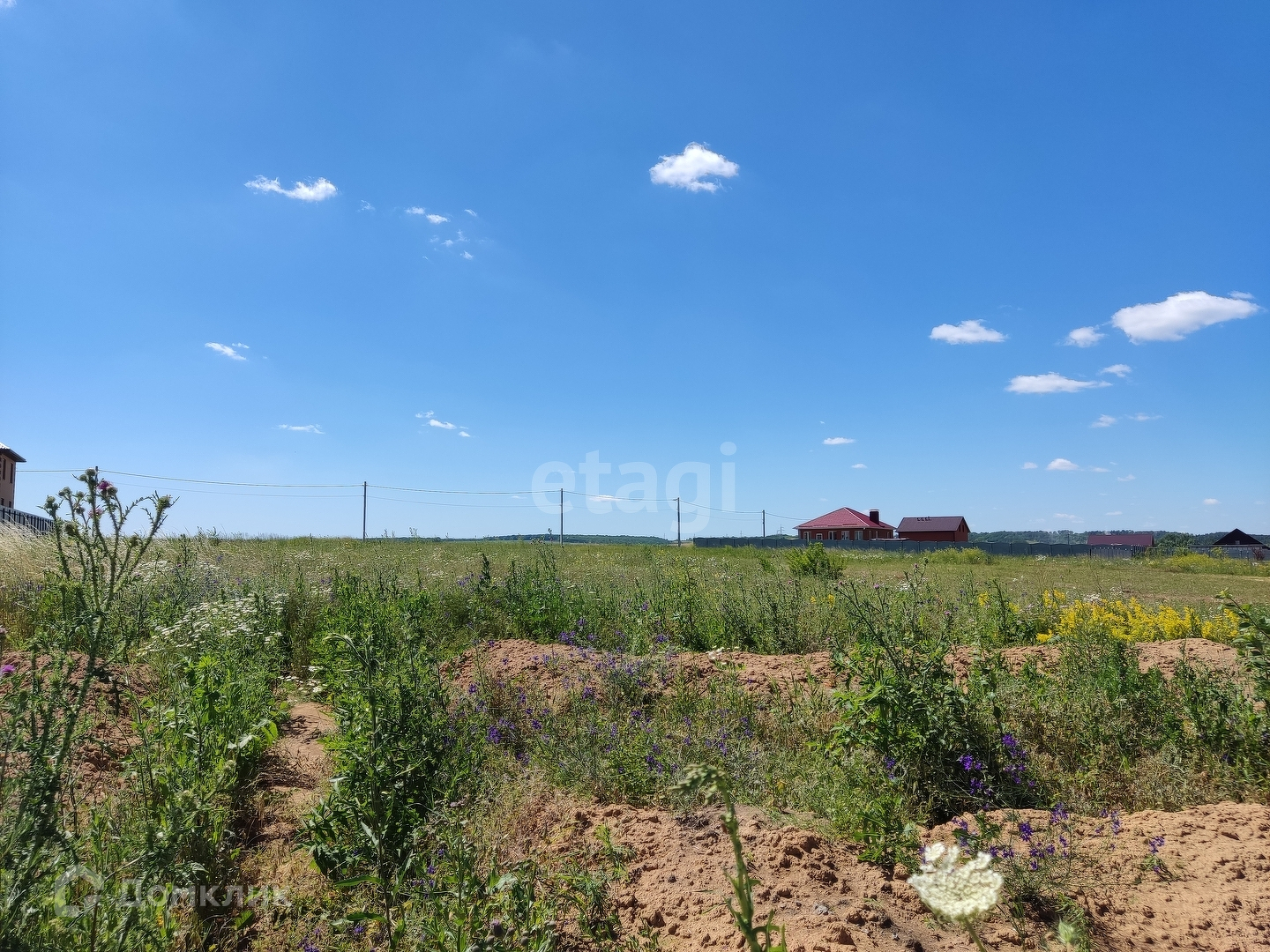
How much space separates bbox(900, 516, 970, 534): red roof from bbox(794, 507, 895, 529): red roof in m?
1.75

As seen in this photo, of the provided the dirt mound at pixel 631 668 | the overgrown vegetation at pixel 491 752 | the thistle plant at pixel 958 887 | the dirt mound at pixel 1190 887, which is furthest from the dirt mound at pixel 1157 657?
the thistle plant at pixel 958 887

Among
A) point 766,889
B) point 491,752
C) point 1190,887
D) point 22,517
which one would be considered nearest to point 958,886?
point 766,889

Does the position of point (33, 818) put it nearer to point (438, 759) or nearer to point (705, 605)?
point (438, 759)

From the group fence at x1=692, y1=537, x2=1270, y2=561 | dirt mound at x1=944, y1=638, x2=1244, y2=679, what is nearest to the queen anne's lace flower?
dirt mound at x1=944, y1=638, x2=1244, y2=679

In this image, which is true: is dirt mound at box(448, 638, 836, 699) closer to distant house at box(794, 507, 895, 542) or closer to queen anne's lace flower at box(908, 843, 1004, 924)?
queen anne's lace flower at box(908, 843, 1004, 924)

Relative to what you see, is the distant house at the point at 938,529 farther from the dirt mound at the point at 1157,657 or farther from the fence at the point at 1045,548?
the dirt mound at the point at 1157,657

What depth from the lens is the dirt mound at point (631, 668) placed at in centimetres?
518

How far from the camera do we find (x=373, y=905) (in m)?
2.80

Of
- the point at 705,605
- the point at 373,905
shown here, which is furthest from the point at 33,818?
the point at 705,605

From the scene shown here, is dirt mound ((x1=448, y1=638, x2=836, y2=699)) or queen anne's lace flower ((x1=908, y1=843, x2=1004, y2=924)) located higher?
queen anne's lace flower ((x1=908, y1=843, x2=1004, y2=924))

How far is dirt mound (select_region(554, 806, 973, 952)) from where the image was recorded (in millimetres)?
2268

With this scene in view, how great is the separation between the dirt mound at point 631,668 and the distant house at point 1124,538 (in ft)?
190

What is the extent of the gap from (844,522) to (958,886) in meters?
58.2

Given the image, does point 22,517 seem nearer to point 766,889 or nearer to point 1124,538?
point 766,889
